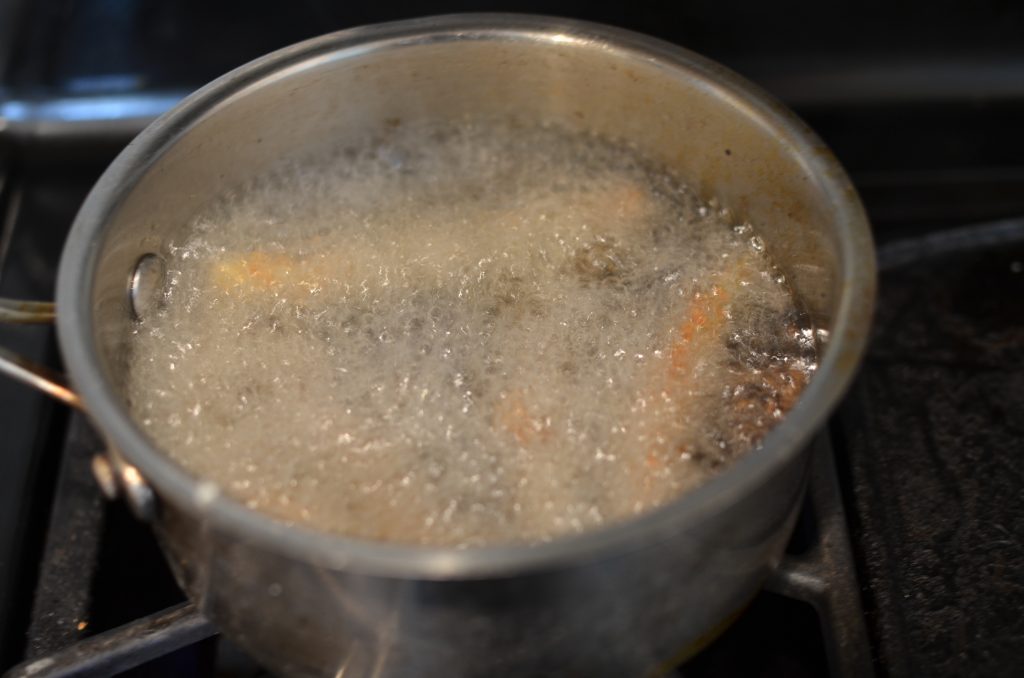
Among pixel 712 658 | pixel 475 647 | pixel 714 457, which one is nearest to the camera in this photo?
pixel 475 647

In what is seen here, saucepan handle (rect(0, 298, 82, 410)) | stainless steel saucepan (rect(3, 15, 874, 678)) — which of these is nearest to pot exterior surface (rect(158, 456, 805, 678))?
stainless steel saucepan (rect(3, 15, 874, 678))

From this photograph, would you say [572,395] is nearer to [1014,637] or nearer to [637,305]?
[637,305]

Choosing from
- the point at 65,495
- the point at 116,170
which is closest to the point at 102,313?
the point at 116,170

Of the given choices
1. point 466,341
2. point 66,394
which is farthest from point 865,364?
point 66,394

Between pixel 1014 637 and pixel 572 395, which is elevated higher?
pixel 572 395

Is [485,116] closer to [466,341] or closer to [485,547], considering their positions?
[466,341]

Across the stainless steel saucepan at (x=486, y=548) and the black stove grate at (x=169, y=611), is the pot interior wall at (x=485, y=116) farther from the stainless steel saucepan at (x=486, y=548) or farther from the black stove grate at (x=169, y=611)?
the black stove grate at (x=169, y=611)
